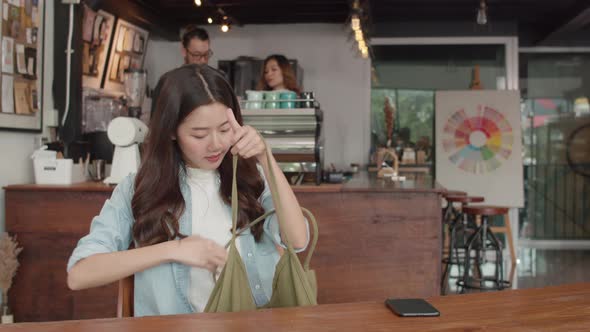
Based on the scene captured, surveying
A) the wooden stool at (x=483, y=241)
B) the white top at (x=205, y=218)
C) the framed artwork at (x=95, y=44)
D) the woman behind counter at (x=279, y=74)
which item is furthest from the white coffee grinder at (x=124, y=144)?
the wooden stool at (x=483, y=241)

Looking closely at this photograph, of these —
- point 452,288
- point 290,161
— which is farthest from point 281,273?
point 452,288

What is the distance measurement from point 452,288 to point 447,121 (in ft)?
9.11

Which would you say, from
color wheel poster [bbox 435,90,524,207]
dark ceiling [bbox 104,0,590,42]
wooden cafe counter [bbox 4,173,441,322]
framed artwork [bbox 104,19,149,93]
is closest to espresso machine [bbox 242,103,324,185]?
wooden cafe counter [bbox 4,173,441,322]

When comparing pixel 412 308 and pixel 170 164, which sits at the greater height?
pixel 170 164

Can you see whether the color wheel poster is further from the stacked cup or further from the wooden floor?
the stacked cup

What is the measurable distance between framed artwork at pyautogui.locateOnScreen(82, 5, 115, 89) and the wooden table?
4676 millimetres

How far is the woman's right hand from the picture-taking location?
4.68ft

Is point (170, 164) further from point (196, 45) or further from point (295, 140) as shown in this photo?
point (196, 45)

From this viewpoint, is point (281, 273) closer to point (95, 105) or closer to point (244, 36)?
point (95, 105)

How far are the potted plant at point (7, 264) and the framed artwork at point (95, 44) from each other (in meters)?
2.38

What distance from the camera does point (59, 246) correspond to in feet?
11.4

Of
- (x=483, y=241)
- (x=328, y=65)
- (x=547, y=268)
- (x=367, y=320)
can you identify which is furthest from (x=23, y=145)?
(x=547, y=268)

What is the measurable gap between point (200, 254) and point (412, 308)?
19.6 inches

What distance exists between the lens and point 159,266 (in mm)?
1559
